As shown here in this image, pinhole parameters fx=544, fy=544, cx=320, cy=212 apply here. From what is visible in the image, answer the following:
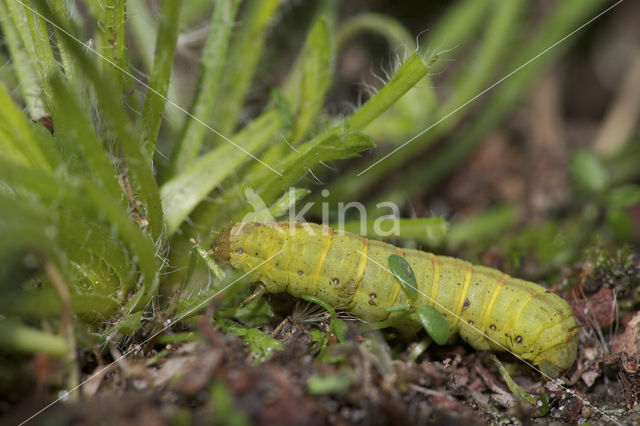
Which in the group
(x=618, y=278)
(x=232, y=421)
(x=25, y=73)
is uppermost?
(x=25, y=73)

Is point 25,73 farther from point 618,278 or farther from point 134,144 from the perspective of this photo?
point 618,278

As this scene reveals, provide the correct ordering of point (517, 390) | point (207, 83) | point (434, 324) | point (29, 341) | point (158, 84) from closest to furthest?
1. point (29, 341)
2. point (434, 324)
3. point (517, 390)
4. point (158, 84)
5. point (207, 83)

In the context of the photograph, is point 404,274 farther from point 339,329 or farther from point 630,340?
point 630,340

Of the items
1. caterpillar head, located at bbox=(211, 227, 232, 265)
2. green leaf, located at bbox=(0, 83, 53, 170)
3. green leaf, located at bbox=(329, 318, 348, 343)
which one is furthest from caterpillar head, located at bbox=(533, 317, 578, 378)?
green leaf, located at bbox=(0, 83, 53, 170)

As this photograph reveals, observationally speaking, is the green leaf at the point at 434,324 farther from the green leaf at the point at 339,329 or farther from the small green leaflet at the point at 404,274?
the green leaf at the point at 339,329

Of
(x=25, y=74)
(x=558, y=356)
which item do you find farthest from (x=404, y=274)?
(x=25, y=74)

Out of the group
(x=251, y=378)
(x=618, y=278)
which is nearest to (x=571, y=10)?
(x=618, y=278)
